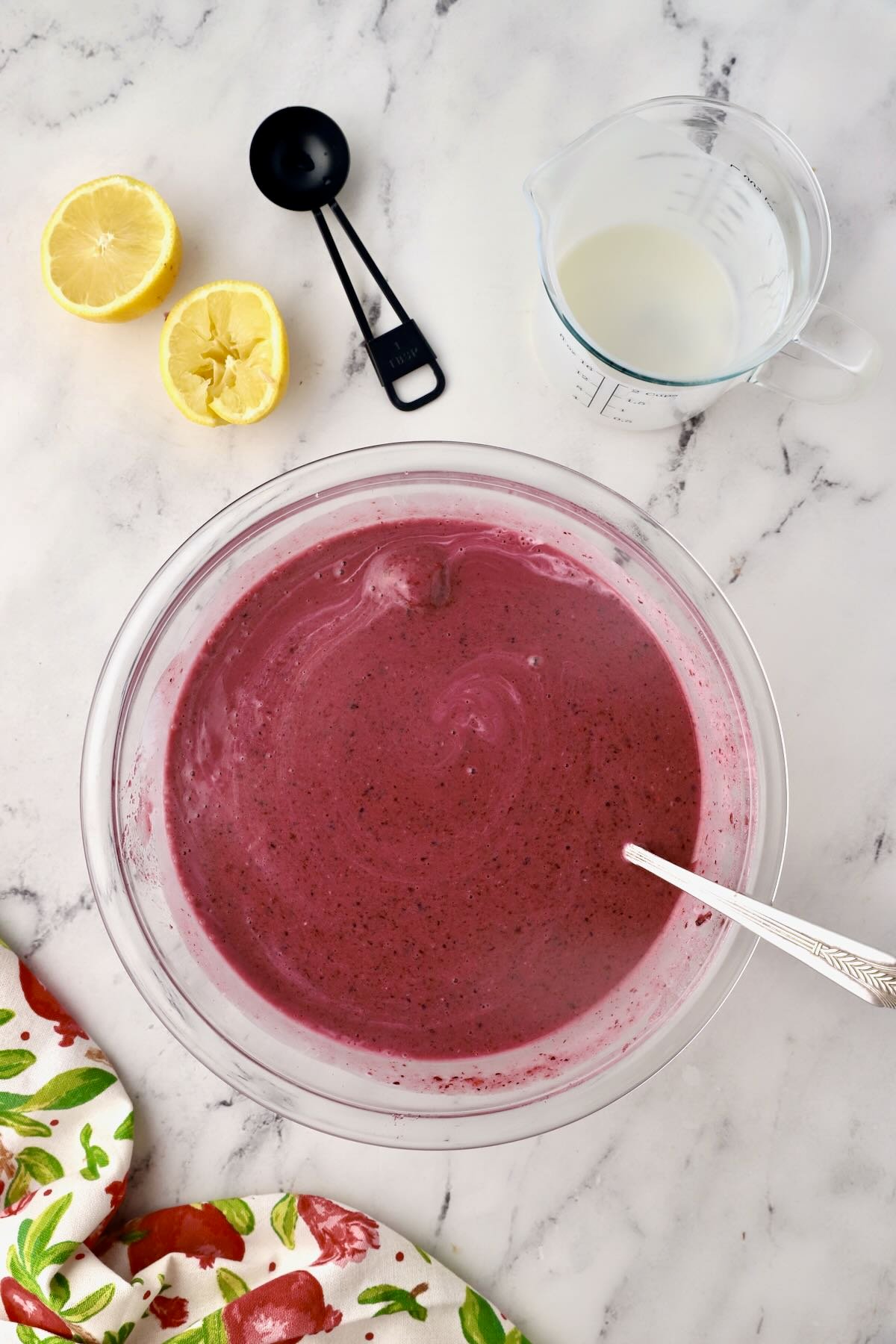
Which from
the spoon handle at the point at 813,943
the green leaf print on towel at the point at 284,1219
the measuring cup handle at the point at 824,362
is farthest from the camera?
the green leaf print on towel at the point at 284,1219

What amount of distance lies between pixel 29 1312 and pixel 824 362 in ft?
6.14

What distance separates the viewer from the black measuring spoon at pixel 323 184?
5.09ft

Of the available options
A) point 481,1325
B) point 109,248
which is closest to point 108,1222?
point 481,1325

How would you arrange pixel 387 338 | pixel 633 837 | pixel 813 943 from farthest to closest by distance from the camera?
1. pixel 387 338
2. pixel 633 837
3. pixel 813 943

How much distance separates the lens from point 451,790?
4.86 feet

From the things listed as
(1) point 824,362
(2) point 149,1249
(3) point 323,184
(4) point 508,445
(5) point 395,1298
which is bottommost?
(5) point 395,1298

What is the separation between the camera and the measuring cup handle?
146cm

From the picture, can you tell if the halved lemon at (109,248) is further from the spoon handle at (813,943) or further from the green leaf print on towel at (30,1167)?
the green leaf print on towel at (30,1167)

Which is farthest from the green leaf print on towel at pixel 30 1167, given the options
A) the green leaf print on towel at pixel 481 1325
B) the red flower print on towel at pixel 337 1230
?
the green leaf print on towel at pixel 481 1325

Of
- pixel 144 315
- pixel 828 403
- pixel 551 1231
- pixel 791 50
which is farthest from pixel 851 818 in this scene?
pixel 144 315

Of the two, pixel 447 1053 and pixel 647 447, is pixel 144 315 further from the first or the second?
pixel 447 1053

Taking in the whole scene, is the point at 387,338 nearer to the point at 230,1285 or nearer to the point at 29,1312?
the point at 230,1285

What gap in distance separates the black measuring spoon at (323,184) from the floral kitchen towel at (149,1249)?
1110mm

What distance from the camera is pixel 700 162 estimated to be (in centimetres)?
152
